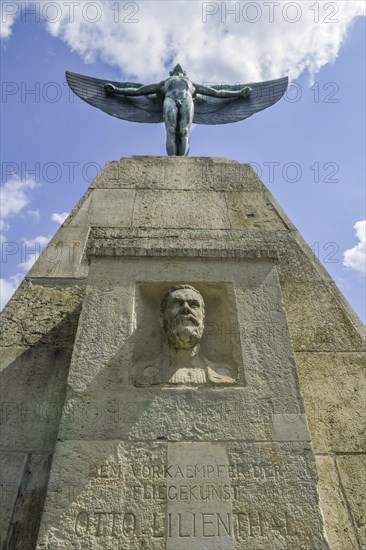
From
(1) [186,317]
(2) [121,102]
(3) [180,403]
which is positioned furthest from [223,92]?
(3) [180,403]

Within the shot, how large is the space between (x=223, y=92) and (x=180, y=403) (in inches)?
269

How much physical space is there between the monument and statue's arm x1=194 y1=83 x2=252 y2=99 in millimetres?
4479

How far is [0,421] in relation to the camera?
3260 millimetres

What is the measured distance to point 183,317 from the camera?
10.5 ft

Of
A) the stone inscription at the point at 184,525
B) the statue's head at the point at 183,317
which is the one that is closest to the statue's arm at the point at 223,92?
the statue's head at the point at 183,317

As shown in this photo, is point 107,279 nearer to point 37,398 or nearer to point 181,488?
point 37,398

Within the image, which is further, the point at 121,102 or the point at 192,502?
the point at 121,102

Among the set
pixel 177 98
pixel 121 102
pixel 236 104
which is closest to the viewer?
pixel 177 98

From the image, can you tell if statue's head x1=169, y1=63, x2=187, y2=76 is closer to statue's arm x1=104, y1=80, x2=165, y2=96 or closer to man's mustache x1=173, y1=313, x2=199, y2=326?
statue's arm x1=104, y1=80, x2=165, y2=96

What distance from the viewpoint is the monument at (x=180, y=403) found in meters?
2.40

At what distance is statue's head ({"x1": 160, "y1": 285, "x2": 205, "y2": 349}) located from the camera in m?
3.18

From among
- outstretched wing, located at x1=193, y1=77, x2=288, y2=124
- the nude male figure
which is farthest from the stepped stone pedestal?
outstretched wing, located at x1=193, y1=77, x2=288, y2=124

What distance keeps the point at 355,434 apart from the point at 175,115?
229 inches

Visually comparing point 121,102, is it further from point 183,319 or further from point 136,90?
point 183,319
